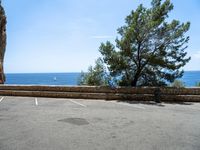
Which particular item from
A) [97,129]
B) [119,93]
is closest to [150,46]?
[119,93]

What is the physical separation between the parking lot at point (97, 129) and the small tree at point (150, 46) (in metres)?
6.58

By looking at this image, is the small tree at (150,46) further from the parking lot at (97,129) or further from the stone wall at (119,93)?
the parking lot at (97,129)

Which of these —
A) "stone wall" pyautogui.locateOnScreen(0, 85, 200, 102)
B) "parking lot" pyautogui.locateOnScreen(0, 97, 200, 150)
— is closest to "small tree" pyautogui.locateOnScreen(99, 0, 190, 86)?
"stone wall" pyautogui.locateOnScreen(0, 85, 200, 102)

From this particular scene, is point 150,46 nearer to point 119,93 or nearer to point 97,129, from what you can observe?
point 119,93

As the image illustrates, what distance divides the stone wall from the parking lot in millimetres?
3881

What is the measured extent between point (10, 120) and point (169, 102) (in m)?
9.90

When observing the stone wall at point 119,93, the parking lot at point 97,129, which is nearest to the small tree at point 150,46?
the stone wall at point 119,93

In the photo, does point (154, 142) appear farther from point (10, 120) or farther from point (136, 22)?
point (136, 22)

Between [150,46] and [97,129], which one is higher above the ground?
[150,46]

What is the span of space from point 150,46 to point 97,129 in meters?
11.3

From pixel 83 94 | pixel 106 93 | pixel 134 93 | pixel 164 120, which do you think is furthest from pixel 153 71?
pixel 164 120

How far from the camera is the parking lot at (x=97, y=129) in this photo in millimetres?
6594

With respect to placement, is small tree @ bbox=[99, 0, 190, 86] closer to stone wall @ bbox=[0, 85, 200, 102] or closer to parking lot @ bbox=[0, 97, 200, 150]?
stone wall @ bbox=[0, 85, 200, 102]

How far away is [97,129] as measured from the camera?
8.31 meters
